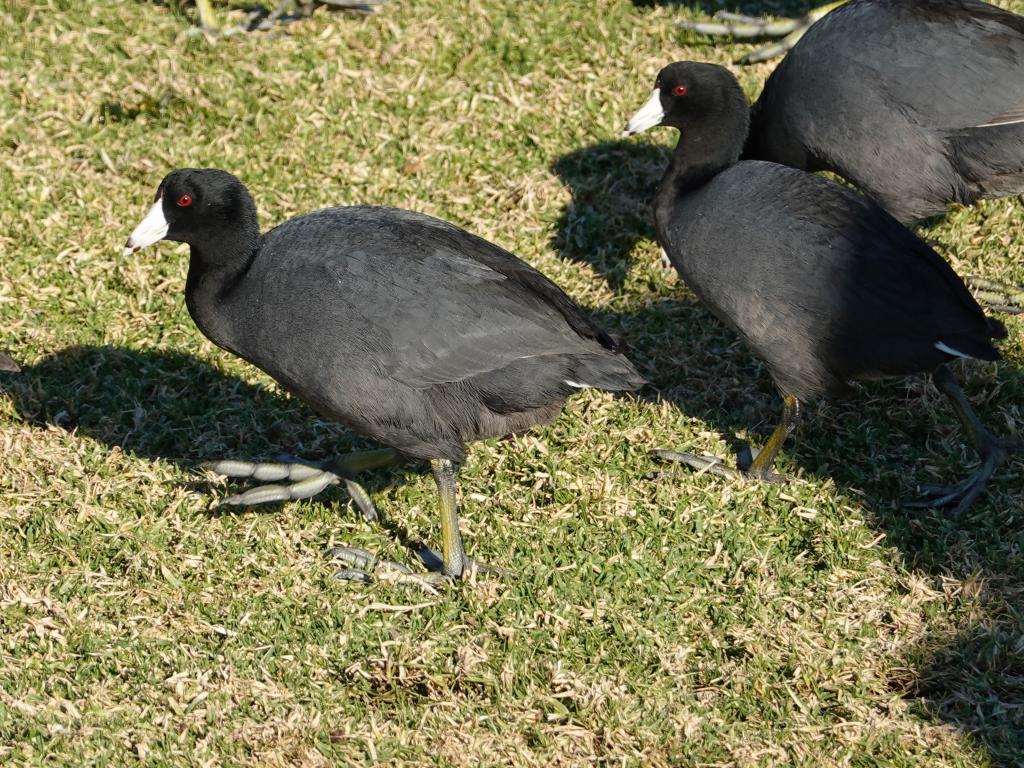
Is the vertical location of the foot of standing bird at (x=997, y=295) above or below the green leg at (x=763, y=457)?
above

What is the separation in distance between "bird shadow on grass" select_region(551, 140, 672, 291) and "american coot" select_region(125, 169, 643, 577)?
4.46 ft

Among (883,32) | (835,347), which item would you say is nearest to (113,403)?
(835,347)

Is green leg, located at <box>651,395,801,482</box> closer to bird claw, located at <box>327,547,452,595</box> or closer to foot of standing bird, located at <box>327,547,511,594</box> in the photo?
foot of standing bird, located at <box>327,547,511,594</box>

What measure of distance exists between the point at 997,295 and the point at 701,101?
144cm

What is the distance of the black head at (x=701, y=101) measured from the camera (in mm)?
4586

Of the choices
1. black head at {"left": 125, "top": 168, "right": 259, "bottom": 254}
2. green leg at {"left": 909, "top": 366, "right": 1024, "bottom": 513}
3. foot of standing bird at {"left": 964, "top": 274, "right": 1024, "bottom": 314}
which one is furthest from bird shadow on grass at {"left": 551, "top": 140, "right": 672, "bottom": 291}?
black head at {"left": 125, "top": 168, "right": 259, "bottom": 254}

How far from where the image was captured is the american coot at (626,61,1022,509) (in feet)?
12.7

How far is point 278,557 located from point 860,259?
6.76ft

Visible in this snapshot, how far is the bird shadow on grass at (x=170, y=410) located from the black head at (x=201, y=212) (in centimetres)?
77

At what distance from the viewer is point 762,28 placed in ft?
20.4

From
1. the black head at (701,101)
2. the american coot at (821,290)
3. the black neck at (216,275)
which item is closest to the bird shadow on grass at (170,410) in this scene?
the black neck at (216,275)

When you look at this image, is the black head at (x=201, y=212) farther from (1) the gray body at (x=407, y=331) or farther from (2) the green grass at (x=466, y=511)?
(2) the green grass at (x=466, y=511)

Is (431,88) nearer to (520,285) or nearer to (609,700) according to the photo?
(520,285)

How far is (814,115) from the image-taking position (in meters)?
4.77
